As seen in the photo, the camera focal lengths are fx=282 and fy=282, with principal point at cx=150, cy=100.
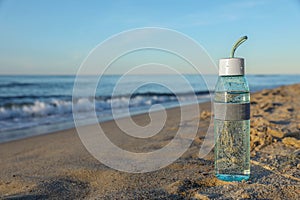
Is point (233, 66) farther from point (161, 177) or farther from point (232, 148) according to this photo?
point (161, 177)

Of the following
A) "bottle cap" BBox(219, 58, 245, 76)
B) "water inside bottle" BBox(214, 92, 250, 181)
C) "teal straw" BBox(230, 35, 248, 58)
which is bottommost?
"water inside bottle" BBox(214, 92, 250, 181)

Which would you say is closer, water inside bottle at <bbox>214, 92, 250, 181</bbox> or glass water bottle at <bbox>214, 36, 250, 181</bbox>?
glass water bottle at <bbox>214, 36, 250, 181</bbox>

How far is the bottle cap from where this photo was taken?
5.62 feet

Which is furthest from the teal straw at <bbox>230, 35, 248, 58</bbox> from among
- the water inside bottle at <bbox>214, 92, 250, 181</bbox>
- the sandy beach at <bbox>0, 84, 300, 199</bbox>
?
the sandy beach at <bbox>0, 84, 300, 199</bbox>

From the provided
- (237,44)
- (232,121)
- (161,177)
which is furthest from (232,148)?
(237,44)

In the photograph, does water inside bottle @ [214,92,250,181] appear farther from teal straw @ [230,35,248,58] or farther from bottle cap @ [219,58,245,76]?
teal straw @ [230,35,248,58]

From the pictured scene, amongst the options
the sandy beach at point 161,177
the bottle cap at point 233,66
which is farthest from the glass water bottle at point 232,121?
the sandy beach at point 161,177

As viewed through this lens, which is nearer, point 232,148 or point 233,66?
point 233,66

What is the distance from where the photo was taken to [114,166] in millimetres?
2402

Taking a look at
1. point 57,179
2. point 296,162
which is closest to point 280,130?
point 296,162

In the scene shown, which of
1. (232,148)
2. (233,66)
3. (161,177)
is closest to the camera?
(233,66)

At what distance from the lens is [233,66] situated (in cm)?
172

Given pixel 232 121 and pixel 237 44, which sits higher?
pixel 237 44

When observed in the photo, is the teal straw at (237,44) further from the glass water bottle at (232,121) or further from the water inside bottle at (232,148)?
the water inside bottle at (232,148)
